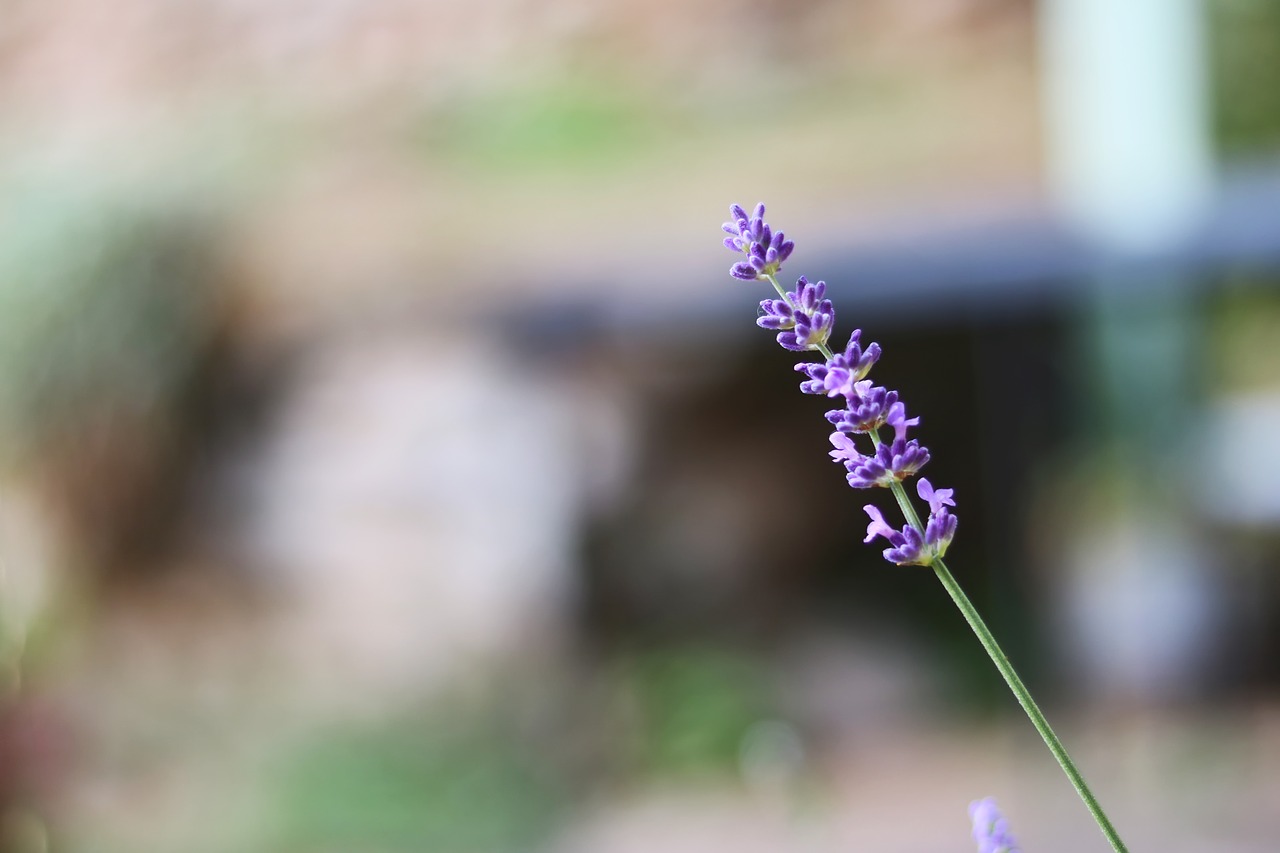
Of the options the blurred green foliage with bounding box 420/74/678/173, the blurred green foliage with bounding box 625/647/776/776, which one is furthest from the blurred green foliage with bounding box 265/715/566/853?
the blurred green foliage with bounding box 420/74/678/173

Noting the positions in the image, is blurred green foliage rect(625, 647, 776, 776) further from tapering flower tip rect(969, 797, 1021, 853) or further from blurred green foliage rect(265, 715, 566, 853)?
tapering flower tip rect(969, 797, 1021, 853)

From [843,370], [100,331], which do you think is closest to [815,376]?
[843,370]

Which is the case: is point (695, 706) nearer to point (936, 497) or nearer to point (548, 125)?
point (548, 125)

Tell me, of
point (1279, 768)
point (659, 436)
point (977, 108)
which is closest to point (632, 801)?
point (659, 436)

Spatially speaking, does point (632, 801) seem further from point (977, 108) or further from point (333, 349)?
point (977, 108)

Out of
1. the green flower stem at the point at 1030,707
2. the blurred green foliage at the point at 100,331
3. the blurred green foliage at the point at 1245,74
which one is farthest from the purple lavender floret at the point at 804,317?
the blurred green foliage at the point at 100,331
